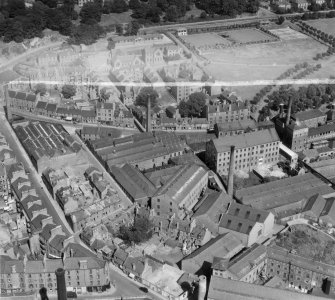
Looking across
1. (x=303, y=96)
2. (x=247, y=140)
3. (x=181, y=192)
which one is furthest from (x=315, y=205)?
(x=303, y=96)

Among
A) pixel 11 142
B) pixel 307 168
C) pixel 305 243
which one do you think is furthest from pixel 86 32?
pixel 305 243

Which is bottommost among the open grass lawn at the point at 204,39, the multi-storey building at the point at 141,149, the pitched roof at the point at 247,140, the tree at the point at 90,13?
the multi-storey building at the point at 141,149

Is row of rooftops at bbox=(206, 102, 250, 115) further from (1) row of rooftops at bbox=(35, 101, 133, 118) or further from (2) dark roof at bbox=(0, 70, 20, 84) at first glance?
(2) dark roof at bbox=(0, 70, 20, 84)

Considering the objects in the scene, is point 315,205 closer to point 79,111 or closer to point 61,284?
point 61,284

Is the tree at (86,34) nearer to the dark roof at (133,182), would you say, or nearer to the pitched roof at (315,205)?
the dark roof at (133,182)

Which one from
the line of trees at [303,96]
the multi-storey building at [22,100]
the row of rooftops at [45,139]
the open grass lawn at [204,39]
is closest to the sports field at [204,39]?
the open grass lawn at [204,39]

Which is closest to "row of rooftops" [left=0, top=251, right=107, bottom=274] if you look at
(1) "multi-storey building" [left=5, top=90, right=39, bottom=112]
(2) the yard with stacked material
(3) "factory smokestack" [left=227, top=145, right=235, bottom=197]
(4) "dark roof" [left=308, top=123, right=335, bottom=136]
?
(2) the yard with stacked material
